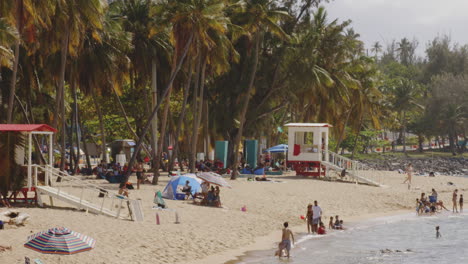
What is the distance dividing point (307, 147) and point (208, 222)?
20.3 meters

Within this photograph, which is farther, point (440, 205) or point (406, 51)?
point (406, 51)

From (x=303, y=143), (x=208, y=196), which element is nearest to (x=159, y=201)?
(x=208, y=196)

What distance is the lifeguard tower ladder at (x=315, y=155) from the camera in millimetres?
42906

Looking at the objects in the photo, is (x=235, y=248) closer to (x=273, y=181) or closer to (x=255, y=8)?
(x=273, y=181)

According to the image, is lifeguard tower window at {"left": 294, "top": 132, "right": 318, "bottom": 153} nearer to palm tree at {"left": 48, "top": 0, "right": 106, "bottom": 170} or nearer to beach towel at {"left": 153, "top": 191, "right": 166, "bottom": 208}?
palm tree at {"left": 48, "top": 0, "right": 106, "bottom": 170}

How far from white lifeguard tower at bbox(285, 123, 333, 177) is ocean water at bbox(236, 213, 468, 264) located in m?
10.6

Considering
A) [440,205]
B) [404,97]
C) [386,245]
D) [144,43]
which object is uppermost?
[404,97]

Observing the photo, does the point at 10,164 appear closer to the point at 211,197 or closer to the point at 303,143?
the point at 211,197

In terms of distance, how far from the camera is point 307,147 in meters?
43.7

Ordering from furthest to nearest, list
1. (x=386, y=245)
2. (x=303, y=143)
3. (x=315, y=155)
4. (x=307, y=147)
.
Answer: (x=303, y=143) < (x=307, y=147) < (x=315, y=155) < (x=386, y=245)

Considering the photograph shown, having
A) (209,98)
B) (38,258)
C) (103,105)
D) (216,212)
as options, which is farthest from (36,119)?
(38,258)

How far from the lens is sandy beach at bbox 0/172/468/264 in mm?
18328

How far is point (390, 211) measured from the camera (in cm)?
3547

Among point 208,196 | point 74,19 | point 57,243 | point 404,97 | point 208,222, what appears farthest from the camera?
point 404,97
